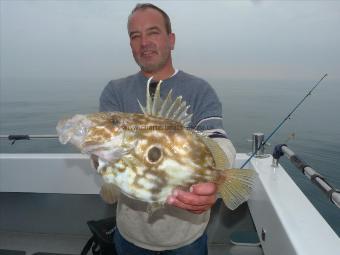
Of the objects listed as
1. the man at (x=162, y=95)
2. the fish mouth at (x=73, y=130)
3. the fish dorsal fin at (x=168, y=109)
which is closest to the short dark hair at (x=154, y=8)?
the man at (x=162, y=95)

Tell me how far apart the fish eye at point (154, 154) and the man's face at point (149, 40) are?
1.36 metres

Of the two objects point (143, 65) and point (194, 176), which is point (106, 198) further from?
point (143, 65)

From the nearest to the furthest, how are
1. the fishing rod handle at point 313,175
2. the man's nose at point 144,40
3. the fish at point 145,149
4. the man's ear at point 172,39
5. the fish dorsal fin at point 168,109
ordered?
the fish at point 145,149, the fish dorsal fin at point 168,109, the fishing rod handle at point 313,175, the man's nose at point 144,40, the man's ear at point 172,39

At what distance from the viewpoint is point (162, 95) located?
268 cm

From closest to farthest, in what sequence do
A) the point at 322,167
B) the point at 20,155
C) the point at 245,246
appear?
the point at 245,246, the point at 20,155, the point at 322,167

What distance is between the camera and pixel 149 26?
277 centimetres

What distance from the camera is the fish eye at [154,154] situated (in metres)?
1.53

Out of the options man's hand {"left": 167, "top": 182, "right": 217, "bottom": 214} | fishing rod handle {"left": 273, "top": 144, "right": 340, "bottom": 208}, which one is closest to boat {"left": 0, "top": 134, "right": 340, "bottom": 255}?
fishing rod handle {"left": 273, "top": 144, "right": 340, "bottom": 208}

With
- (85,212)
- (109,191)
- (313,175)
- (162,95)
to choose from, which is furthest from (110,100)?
(85,212)

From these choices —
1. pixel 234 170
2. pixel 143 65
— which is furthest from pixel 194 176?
pixel 143 65

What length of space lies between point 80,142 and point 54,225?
13.3 ft

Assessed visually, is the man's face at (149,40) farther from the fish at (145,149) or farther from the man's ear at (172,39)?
the fish at (145,149)

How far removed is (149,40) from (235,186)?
5.12ft

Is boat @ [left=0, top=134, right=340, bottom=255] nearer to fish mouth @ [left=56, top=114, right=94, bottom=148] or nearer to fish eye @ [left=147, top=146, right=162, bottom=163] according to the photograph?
fish eye @ [left=147, top=146, right=162, bottom=163]
